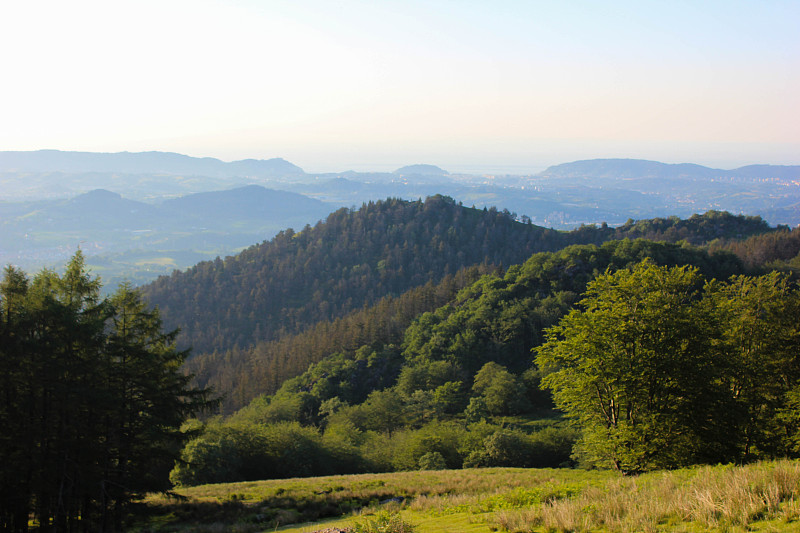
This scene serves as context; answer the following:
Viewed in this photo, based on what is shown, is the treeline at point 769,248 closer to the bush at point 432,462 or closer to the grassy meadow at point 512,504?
the bush at point 432,462

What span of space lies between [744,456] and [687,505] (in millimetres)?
16115

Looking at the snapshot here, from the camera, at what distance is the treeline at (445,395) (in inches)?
1542

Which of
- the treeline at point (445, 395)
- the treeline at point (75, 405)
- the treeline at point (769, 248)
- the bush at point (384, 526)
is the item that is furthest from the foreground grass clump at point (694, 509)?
the treeline at point (769, 248)

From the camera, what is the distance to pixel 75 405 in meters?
18.4

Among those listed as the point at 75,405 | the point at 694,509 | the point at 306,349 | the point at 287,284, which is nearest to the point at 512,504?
the point at 694,509

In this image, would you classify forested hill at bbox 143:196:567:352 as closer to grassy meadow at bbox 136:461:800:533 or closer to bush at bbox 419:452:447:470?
bush at bbox 419:452:447:470

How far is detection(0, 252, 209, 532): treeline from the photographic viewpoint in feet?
58.4

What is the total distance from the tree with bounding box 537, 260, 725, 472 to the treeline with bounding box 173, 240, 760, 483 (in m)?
20.4

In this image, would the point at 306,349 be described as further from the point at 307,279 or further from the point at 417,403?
the point at 307,279

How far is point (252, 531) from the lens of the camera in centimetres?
1745

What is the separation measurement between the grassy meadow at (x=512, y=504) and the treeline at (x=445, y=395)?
13.5ft

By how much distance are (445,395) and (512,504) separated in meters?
52.1

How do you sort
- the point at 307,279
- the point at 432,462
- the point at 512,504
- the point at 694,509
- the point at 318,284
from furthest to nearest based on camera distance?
the point at 307,279
the point at 318,284
the point at 432,462
the point at 512,504
the point at 694,509

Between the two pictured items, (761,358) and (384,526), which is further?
(761,358)
